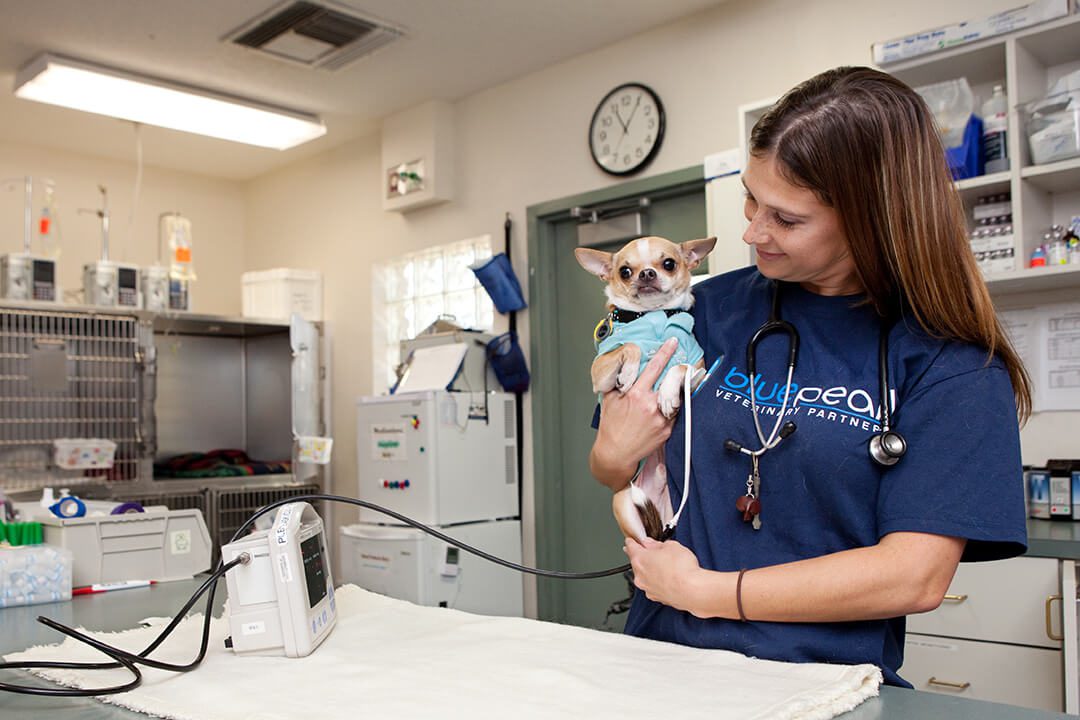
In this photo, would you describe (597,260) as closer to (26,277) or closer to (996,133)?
(996,133)

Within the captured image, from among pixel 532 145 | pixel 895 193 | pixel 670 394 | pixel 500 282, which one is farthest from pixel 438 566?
pixel 895 193

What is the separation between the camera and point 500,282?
4496 millimetres

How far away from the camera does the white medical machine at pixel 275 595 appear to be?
1158 mm

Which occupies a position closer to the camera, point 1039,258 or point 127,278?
point 1039,258

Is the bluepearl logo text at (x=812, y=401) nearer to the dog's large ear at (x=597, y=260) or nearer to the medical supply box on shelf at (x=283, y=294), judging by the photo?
the dog's large ear at (x=597, y=260)

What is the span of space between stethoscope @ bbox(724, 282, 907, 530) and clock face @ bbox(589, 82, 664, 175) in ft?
9.82

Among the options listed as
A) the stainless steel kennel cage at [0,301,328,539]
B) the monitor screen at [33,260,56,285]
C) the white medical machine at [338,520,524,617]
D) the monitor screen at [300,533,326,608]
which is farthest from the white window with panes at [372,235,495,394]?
the monitor screen at [300,533,326,608]

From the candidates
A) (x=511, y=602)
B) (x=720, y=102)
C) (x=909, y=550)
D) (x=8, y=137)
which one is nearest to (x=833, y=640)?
(x=909, y=550)

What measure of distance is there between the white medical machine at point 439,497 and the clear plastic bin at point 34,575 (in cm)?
210

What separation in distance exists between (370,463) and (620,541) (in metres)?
1.25

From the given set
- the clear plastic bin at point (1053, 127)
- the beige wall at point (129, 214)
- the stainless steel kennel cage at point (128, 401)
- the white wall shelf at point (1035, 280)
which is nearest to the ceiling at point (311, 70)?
the beige wall at point (129, 214)

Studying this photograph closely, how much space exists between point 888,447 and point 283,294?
500cm

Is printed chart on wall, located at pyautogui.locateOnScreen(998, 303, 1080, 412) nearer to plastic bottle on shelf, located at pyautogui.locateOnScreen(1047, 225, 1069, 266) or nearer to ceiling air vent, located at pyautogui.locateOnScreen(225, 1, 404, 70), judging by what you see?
plastic bottle on shelf, located at pyautogui.locateOnScreen(1047, 225, 1069, 266)

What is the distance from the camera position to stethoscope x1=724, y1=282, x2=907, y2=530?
1.04 m
